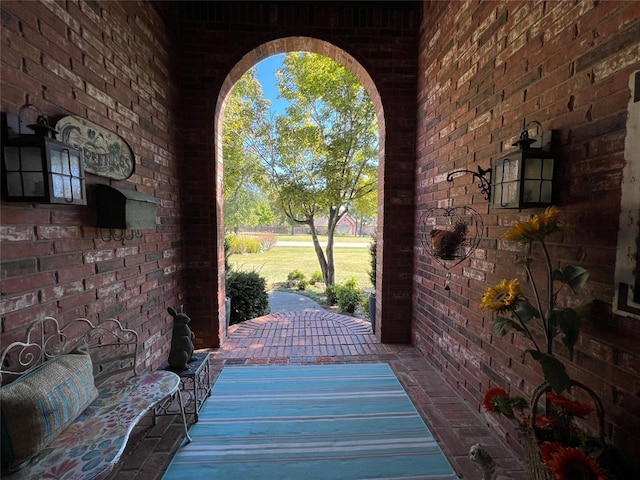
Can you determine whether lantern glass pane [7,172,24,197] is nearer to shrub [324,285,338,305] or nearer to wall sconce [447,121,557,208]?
wall sconce [447,121,557,208]

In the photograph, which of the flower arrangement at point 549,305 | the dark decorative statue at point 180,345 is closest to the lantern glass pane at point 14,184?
the dark decorative statue at point 180,345

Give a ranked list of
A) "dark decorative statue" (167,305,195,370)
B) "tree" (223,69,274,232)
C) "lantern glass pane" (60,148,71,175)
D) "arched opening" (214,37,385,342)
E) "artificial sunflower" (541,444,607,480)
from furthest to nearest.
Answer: "tree" (223,69,274,232) → "arched opening" (214,37,385,342) → "dark decorative statue" (167,305,195,370) → "lantern glass pane" (60,148,71,175) → "artificial sunflower" (541,444,607,480)

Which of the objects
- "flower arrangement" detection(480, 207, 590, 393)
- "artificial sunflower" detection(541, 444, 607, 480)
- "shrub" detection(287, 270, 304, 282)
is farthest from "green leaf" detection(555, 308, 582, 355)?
"shrub" detection(287, 270, 304, 282)

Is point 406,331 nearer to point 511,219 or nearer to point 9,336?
point 511,219

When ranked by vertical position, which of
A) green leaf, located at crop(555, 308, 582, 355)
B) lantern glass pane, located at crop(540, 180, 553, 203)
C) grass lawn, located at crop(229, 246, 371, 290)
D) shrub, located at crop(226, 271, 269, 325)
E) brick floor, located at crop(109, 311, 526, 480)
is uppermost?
lantern glass pane, located at crop(540, 180, 553, 203)

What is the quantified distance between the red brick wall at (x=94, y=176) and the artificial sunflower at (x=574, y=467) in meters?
2.02

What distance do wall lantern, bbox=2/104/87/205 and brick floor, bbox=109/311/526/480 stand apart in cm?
140

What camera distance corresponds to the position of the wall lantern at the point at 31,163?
115 centimetres

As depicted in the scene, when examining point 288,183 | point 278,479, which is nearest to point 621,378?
point 278,479

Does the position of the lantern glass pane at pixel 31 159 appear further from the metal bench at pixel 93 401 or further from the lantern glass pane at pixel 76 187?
the metal bench at pixel 93 401

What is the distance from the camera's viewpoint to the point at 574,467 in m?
0.90

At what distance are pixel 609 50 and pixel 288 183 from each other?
191 inches

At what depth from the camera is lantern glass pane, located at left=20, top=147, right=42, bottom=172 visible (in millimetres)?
1162

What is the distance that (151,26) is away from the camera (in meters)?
2.35
